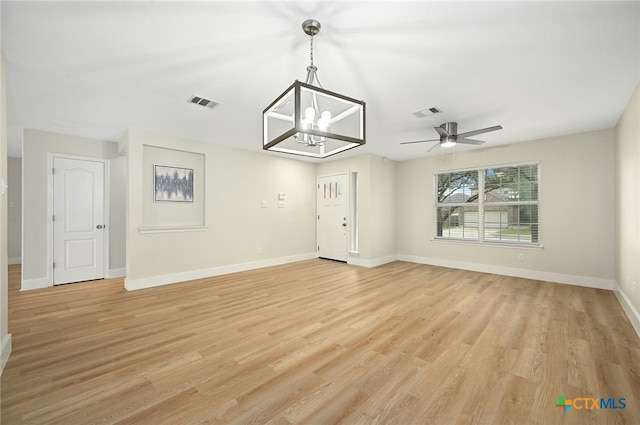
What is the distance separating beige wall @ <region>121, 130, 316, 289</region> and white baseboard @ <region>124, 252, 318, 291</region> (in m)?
0.01

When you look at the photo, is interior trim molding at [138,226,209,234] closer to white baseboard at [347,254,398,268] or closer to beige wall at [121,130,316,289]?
beige wall at [121,130,316,289]

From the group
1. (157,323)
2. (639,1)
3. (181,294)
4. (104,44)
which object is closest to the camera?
(639,1)

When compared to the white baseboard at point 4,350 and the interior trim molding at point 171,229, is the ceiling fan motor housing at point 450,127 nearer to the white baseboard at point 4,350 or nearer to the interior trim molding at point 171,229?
the interior trim molding at point 171,229

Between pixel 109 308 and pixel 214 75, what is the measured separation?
3138 millimetres

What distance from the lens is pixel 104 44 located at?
83.9 inches

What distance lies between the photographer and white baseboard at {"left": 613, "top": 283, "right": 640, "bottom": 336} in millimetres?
2784

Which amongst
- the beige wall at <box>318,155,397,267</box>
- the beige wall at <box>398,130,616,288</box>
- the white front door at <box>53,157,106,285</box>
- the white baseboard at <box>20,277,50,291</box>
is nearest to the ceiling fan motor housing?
the beige wall at <box>398,130,616,288</box>

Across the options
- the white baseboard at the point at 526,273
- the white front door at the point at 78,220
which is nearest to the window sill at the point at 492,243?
the white baseboard at the point at 526,273

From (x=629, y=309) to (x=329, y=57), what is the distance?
4.41m

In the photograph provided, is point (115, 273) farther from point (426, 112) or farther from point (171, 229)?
point (426, 112)

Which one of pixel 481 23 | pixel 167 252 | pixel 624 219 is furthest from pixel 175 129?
pixel 624 219

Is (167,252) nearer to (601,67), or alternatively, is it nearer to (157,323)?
(157,323)

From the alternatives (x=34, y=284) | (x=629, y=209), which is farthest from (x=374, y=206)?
(x=34, y=284)

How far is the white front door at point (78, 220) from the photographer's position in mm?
4531
